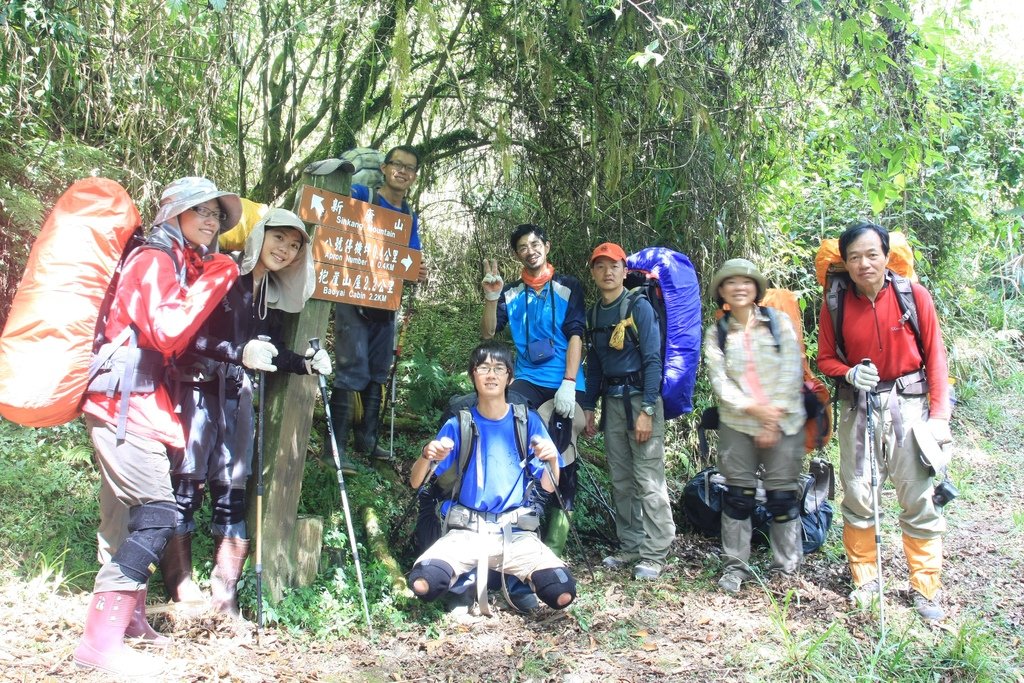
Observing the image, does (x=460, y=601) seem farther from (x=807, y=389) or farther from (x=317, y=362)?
(x=807, y=389)

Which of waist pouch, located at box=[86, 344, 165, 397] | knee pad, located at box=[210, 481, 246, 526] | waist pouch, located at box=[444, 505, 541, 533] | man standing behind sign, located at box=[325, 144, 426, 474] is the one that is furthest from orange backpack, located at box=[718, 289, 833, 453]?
waist pouch, located at box=[86, 344, 165, 397]

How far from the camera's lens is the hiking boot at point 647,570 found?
515cm

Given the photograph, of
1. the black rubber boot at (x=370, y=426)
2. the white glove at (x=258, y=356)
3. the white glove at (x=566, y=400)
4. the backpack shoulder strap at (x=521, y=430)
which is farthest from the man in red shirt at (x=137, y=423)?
the white glove at (x=566, y=400)

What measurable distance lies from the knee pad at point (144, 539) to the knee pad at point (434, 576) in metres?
1.42

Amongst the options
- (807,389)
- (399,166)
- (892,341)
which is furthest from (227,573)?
(892,341)

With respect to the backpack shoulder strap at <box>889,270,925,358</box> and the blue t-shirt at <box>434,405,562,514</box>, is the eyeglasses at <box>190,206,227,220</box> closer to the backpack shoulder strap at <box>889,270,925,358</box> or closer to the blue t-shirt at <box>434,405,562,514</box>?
the blue t-shirt at <box>434,405,562,514</box>

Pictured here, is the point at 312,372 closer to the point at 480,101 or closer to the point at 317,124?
the point at 480,101

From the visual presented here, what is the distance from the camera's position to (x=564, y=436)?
208 inches

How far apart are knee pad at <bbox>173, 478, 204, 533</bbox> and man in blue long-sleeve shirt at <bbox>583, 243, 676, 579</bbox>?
2.82 meters

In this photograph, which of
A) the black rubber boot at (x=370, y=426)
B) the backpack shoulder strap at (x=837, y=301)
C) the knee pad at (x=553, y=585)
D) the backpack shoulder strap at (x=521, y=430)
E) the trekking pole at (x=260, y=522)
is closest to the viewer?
the trekking pole at (x=260, y=522)

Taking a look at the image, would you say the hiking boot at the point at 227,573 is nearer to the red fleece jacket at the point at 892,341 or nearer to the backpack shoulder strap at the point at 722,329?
the backpack shoulder strap at the point at 722,329

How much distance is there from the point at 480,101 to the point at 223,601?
4188mm

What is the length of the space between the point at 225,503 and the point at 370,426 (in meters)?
1.72

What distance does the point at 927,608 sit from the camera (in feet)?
14.7
